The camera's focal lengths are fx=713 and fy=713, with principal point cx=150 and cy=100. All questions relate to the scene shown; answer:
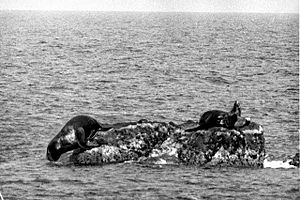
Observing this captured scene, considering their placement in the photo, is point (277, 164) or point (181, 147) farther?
point (277, 164)

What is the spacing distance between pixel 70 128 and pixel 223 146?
5126 mm

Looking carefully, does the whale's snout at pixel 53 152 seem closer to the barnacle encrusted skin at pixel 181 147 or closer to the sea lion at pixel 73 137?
the sea lion at pixel 73 137

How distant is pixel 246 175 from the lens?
21.9 metres

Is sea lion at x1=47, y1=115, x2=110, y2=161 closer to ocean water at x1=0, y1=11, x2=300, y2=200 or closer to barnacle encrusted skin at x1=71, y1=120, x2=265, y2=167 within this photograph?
barnacle encrusted skin at x1=71, y1=120, x2=265, y2=167

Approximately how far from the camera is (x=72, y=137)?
23.7m

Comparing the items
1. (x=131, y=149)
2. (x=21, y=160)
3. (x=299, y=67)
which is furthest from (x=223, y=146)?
(x=299, y=67)

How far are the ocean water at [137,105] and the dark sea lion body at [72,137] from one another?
0.69 metres

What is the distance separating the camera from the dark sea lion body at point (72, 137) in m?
23.6

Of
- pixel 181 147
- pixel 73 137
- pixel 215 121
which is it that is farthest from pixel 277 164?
pixel 73 137

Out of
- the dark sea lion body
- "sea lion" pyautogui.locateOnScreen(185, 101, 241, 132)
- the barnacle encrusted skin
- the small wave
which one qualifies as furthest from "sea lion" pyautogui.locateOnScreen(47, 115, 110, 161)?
the small wave

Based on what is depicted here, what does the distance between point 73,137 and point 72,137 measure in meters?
0.04

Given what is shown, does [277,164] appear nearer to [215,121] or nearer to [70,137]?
[215,121]

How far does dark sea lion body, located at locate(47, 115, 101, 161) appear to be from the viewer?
931 inches

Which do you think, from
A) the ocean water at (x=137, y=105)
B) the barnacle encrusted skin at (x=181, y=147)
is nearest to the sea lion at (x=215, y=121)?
the barnacle encrusted skin at (x=181, y=147)
